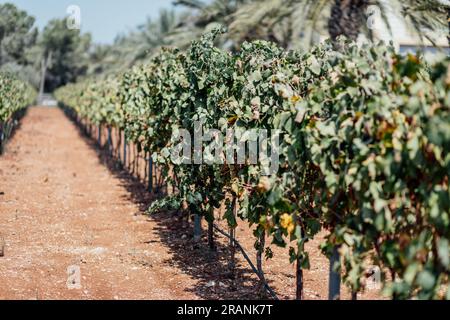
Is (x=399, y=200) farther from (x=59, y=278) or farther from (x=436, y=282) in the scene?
(x=59, y=278)

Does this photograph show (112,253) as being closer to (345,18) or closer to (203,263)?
(203,263)

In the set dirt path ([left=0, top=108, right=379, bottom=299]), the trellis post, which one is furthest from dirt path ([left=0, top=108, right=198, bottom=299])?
the trellis post

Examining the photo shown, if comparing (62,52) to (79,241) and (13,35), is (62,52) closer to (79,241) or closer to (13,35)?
(13,35)

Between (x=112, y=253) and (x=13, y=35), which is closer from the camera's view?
(x=112, y=253)

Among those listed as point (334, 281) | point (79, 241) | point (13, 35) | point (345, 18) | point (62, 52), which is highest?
point (62, 52)

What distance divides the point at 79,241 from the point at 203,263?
63.0 inches

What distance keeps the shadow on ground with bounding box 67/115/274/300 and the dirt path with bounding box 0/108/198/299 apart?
0.11 metres

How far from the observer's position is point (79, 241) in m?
6.61

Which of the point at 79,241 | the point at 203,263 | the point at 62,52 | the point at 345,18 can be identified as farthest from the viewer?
the point at 62,52

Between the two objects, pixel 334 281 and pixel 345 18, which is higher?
pixel 345 18

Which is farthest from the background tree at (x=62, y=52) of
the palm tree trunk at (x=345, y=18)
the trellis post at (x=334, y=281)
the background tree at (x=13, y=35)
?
the trellis post at (x=334, y=281)

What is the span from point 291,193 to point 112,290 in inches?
78.3

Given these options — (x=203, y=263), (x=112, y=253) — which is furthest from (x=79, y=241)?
(x=203, y=263)

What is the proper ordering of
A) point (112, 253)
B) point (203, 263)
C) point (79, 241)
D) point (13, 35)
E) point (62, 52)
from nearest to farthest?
1. point (203, 263)
2. point (112, 253)
3. point (79, 241)
4. point (13, 35)
5. point (62, 52)
